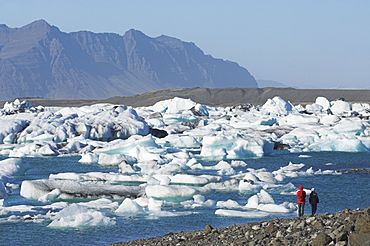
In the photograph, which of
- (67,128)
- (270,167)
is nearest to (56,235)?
(270,167)

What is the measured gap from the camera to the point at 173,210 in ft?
56.9

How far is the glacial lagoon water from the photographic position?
47.5 ft

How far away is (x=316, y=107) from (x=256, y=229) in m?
59.4

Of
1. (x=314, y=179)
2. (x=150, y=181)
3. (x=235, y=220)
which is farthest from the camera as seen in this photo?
(x=314, y=179)

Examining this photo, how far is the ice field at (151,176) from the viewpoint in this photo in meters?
15.9

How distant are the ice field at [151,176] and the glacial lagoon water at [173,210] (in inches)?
1.3

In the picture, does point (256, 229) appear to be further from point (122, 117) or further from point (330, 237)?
point (122, 117)

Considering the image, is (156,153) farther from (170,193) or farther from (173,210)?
(173,210)

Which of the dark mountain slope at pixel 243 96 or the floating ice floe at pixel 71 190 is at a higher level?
the dark mountain slope at pixel 243 96

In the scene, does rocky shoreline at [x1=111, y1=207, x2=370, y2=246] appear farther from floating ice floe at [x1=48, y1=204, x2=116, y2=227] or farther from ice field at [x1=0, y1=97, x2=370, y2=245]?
floating ice floe at [x1=48, y1=204, x2=116, y2=227]

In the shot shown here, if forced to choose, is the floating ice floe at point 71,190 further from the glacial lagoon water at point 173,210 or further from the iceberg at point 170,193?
the iceberg at point 170,193

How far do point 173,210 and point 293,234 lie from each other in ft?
22.2

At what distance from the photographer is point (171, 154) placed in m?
29.8

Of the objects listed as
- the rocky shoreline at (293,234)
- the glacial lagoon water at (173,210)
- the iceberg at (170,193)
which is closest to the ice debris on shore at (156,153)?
the iceberg at (170,193)
